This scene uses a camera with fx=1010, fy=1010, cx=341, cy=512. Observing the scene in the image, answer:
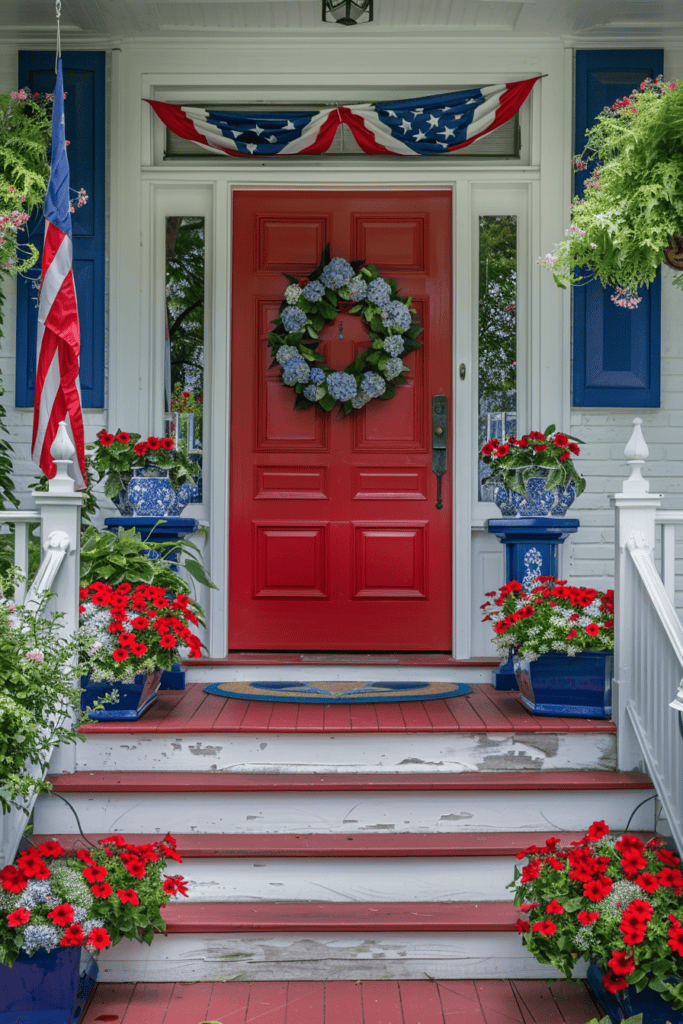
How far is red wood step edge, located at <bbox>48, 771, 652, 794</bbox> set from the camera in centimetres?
318

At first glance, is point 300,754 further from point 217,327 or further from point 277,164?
point 277,164

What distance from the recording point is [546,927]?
101 inches

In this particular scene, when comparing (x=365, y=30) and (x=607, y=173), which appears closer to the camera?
(x=607, y=173)

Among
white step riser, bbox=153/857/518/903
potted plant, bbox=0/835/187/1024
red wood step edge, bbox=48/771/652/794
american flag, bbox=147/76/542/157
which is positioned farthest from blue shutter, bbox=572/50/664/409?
potted plant, bbox=0/835/187/1024

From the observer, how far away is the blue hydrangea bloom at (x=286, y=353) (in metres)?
4.64

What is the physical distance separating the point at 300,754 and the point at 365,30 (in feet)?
10.8

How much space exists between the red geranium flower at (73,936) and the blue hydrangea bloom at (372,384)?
2.77 m

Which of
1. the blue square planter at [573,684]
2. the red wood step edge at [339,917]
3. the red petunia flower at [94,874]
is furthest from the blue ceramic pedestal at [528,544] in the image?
the red petunia flower at [94,874]

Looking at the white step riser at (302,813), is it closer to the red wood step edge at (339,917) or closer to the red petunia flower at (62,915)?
the red wood step edge at (339,917)

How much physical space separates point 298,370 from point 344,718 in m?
1.76

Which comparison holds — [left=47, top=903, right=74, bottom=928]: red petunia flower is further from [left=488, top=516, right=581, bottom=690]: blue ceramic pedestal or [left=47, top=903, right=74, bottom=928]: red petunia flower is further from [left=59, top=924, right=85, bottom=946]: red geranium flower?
[left=488, top=516, right=581, bottom=690]: blue ceramic pedestal

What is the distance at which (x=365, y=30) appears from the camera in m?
4.63

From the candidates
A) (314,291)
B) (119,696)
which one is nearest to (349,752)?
(119,696)

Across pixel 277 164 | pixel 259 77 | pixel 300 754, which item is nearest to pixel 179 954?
A: pixel 300 754
